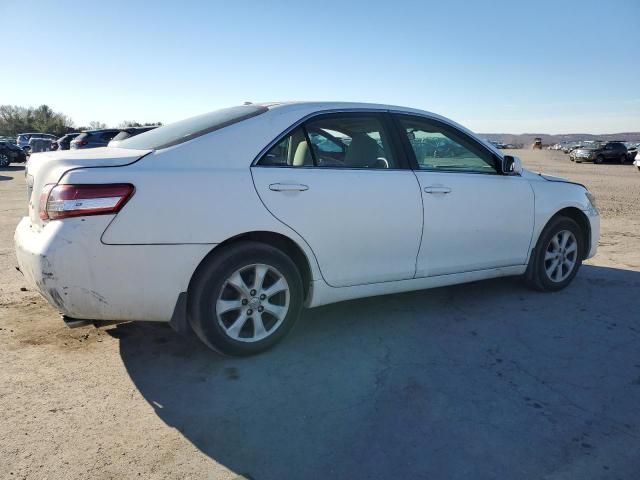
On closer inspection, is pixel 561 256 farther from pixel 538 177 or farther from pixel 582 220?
pixel 538 177

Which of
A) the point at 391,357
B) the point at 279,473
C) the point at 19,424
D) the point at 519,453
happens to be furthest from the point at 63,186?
the point at 519,453

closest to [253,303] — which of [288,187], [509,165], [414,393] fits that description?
[288,187]

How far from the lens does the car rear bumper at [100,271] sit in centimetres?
277

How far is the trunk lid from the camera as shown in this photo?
2883 mm

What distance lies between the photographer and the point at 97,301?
289 cm

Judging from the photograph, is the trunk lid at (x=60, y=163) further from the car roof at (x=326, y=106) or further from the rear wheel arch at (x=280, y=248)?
the car roof at (x=326, y=106)

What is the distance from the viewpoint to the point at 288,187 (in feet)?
10.8

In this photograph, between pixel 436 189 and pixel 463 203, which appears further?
pixel 463 203

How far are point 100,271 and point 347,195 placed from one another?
1.64m

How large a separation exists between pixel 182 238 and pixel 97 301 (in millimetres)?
595

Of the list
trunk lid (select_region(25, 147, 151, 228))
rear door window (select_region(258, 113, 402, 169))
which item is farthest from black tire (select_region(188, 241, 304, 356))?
trunk lid (select_region(25, 147, 151, 228))

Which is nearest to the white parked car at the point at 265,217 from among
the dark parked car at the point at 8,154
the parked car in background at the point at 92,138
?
the parked car in background at the point at 92,138

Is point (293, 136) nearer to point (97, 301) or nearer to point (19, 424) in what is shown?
point (97, 301)

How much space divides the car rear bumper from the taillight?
5cm
